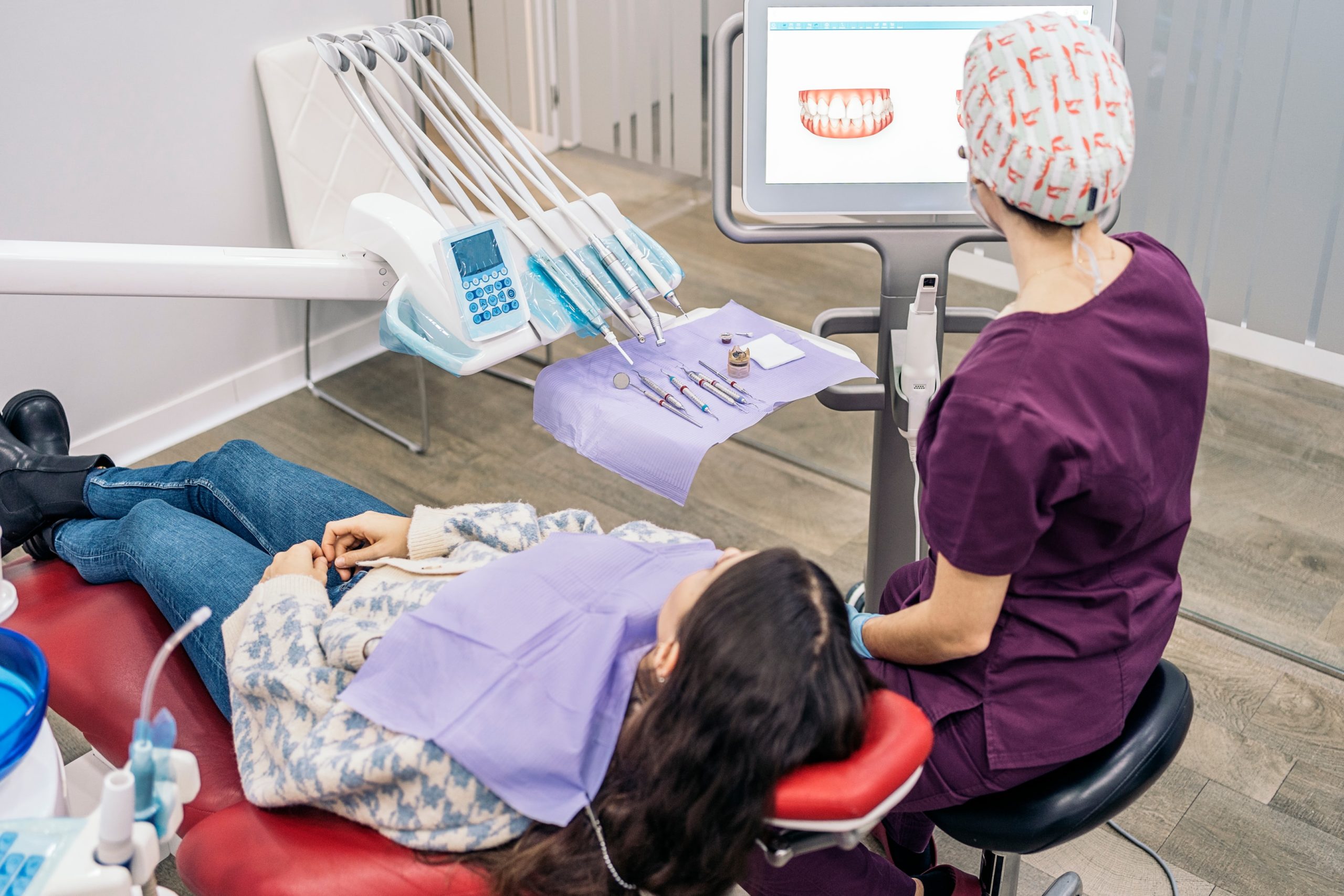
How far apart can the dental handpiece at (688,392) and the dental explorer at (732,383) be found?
5 cm

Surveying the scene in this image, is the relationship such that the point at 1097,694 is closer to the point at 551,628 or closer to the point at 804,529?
the point at 551,628

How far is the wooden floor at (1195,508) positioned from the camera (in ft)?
6.15

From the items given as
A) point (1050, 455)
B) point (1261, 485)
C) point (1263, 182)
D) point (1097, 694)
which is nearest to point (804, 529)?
point (1261, 485)

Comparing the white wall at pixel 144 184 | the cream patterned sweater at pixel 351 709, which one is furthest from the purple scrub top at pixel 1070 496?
the white wall at pixel 144 184

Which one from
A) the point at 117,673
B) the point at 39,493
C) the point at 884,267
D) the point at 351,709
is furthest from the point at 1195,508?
the point at 39,493

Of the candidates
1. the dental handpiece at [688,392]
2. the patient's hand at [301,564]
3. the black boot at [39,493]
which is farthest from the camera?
the black boot at [39,493]

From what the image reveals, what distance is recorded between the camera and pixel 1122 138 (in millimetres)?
1184

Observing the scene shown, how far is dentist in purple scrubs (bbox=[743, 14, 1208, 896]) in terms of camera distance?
3.74ft

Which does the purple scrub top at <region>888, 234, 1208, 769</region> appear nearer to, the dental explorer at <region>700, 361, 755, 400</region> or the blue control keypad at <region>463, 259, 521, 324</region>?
the dental explorer at <region>700, 361, 755, 400</region>

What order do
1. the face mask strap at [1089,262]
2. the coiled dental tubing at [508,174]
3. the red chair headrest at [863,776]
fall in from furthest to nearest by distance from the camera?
the coiled dental tubing at [508,174] → the face mask strap at [1089,262] → the red chair headrest at [863,776]

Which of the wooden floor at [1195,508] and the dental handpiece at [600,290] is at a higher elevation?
the dental handpiece at [600,290]

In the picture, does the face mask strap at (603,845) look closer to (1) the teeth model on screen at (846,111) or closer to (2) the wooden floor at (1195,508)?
(2) the wooden floor at (1195,508)

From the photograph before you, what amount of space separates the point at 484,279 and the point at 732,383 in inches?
14.8

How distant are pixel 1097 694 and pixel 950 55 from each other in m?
0.90
